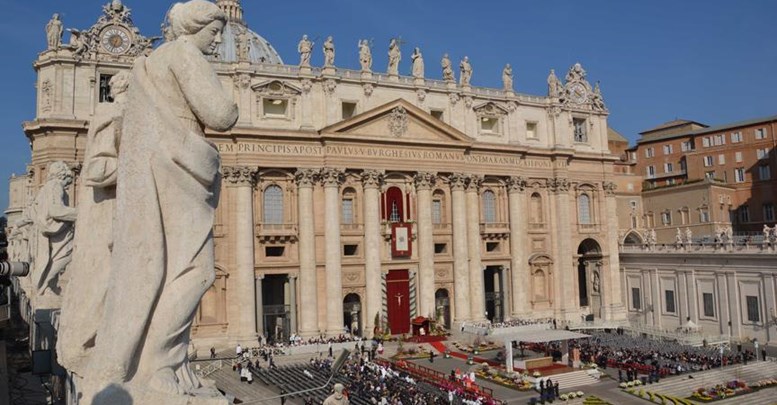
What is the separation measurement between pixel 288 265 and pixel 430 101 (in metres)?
16.0

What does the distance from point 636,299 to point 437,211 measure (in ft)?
64.8

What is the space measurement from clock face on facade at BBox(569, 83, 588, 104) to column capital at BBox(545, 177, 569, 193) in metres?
7.63

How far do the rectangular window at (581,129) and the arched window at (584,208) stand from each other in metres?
5.01

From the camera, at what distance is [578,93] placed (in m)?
54.9

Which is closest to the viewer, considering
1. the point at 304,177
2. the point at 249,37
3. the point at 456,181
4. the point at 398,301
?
the point at 304,177

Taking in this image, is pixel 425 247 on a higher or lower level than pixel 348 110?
lower

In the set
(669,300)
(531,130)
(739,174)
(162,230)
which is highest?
(531,130)

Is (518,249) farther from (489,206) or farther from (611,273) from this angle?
(611,273)

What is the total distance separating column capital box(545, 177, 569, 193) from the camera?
51.4 meters

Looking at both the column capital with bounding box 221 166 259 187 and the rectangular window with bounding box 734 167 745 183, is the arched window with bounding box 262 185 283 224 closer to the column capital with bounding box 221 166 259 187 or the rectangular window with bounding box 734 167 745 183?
the column capital with bounding box 221 166 259 187

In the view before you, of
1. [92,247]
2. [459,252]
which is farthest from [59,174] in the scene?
[459,252]

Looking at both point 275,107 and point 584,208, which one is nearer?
point 275,107

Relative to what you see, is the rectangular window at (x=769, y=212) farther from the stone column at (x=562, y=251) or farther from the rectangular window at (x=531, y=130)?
the rectangular window at (x=531, y=130)

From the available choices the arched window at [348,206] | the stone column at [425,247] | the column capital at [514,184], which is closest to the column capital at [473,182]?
the column capital at [514,184]
